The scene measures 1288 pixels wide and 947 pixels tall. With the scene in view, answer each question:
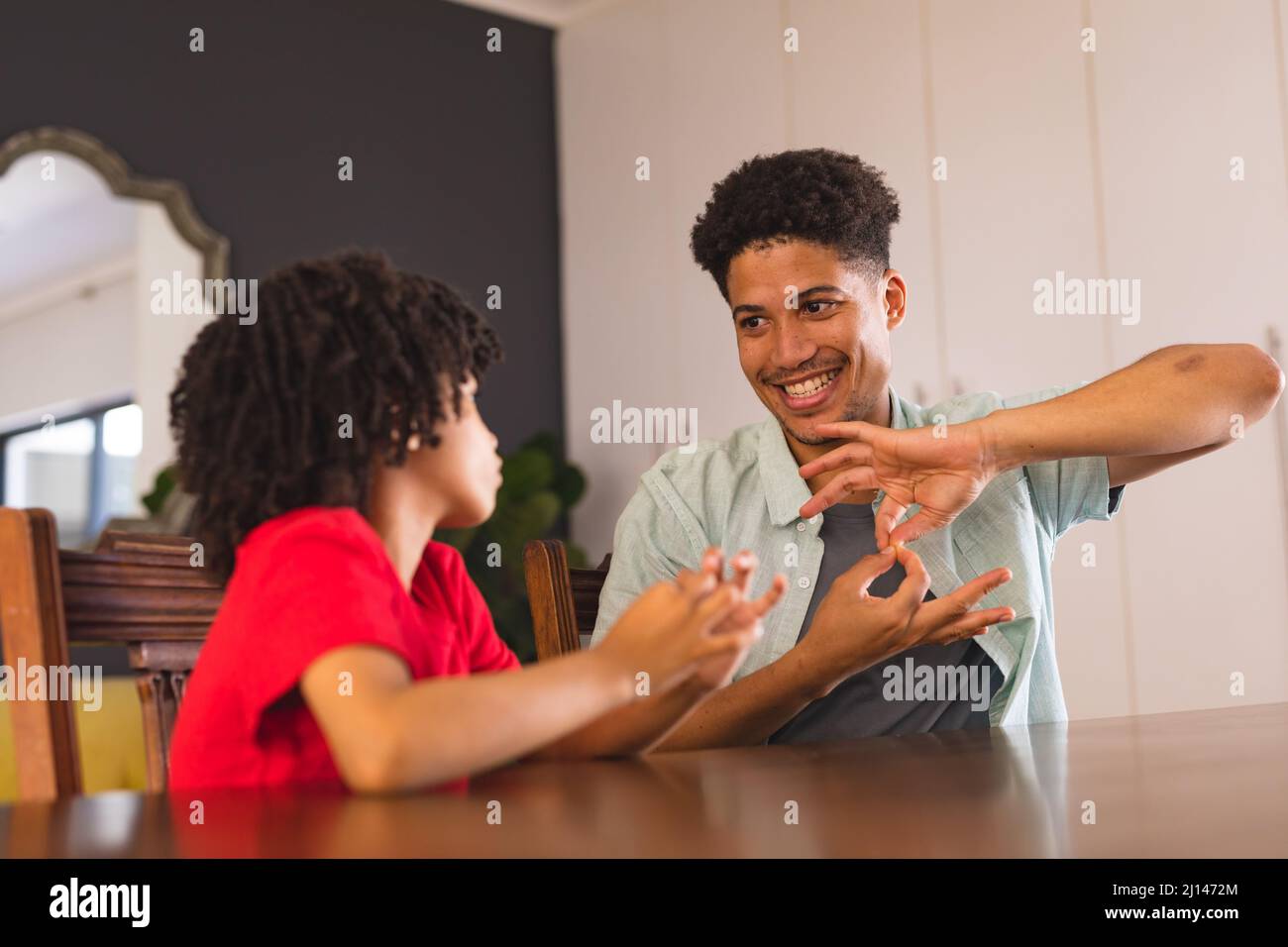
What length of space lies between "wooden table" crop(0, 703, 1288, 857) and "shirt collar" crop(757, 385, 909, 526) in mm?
738

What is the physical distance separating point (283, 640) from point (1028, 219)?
3026 mm

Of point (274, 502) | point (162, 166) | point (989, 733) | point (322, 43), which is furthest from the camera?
point (322, 43)

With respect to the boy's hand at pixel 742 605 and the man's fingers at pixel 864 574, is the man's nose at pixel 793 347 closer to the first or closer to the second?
the man's fingers at pixel 864 574

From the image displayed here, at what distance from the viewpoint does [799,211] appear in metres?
1.46

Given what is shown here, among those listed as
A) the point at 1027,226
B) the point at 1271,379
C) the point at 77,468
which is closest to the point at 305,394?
the point at 1271,379

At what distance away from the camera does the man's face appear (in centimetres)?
146

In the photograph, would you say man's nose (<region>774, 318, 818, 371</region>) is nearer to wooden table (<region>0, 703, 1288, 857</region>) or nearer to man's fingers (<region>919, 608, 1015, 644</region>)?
man's fingers (<region>919, 608, 1015, 644</region>)

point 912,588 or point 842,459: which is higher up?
point 842,459

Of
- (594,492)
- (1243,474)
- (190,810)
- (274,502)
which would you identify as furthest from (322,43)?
(190,810)

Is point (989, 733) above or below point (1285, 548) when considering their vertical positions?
below

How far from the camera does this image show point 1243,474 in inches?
112

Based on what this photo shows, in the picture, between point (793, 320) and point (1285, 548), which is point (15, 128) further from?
point (1285, 548)

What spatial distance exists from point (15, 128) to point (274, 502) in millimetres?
3357

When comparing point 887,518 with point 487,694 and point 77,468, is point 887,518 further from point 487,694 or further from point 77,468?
point 77,468
